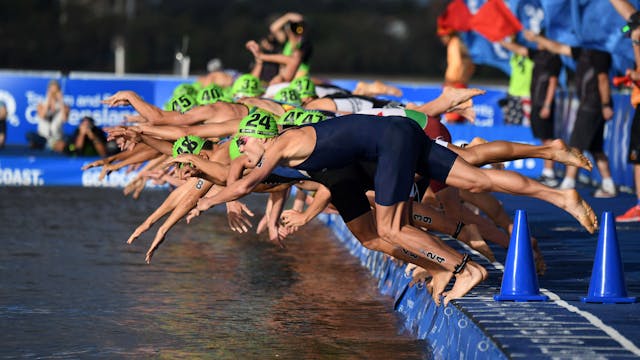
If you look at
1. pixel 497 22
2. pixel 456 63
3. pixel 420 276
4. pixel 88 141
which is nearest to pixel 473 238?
pixel 420 276

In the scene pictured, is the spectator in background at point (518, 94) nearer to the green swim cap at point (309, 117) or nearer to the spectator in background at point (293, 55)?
the spectator in background at point (293, 55)

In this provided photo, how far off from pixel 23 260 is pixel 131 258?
1138 millimetres

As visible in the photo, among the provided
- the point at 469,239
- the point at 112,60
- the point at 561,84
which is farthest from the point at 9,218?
the point at 112,60

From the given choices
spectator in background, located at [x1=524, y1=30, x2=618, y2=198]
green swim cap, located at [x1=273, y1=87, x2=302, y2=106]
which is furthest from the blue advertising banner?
green swim cap, located at [x1=273, y1=87, x2=302, y2=106]

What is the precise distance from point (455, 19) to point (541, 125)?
4.34 meters

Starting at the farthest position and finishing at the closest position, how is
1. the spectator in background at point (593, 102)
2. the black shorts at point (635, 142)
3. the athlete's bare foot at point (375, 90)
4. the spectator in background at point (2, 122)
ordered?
1. the spectator in background at point (2, 122)
2. the spectator in background at point (593, 102)
3. the athlete's bare foot at point (375, 90)
4. the black shorts at point (635, 142)

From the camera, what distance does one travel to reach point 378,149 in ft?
34.2

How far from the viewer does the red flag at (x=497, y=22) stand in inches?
944

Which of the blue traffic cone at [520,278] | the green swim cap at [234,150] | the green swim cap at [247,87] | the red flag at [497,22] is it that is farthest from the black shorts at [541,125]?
the blue traffic cone at [520,278]

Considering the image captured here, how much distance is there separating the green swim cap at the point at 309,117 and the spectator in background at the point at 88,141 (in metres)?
14.3

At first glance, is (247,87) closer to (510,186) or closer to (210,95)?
(210,95)

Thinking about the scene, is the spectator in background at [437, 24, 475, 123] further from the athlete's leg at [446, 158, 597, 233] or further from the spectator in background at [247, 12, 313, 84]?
the athlete's leg at [446, 158, 597, 233]

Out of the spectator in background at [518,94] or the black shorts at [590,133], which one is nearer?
the black shorts at [590,133]

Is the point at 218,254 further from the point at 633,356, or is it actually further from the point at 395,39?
the point at 395,39
